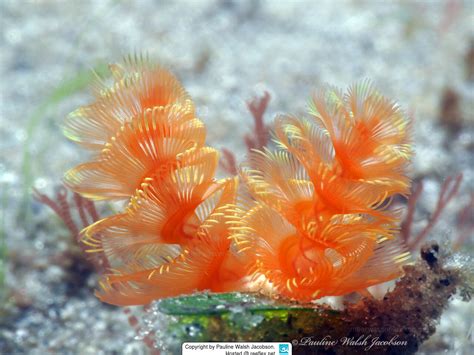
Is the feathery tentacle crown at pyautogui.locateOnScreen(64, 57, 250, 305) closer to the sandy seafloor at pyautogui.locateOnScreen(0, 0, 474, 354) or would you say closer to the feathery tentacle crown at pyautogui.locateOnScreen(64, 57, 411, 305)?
the feathery tentacle crown at pyautogui.locateOnScreen(64, 57, 411, 305)

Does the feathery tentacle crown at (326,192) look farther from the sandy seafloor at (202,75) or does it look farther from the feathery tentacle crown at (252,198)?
the sandy seafloor at (202,75)

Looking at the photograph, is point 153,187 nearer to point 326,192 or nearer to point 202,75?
point 326,192

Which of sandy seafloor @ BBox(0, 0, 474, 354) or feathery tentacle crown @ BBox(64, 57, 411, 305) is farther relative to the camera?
sandy seafloor @ BBox(0, 0, 474, 354)

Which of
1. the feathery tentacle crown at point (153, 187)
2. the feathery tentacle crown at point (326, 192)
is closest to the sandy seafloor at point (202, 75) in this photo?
→ the feathery tentacle crown at point (153, 187)

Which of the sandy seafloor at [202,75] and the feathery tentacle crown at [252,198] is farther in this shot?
the sandy seafloor at [202,75]

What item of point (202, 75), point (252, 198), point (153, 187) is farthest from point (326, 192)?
point (202, 75)

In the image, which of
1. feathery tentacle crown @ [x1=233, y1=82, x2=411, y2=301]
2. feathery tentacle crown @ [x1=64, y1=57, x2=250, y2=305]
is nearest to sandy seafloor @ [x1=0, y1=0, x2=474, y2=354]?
feathery tentacle crown @ [x1=64, y1=57, x2=250, y2=305]

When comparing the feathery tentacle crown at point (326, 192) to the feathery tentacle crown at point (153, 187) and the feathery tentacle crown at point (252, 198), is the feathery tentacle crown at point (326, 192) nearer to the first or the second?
the feathery tentacle crown at point (252, 198)
